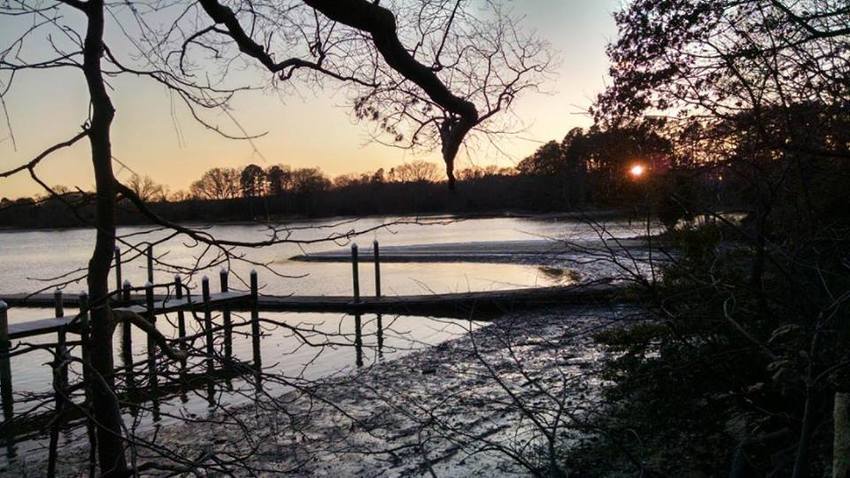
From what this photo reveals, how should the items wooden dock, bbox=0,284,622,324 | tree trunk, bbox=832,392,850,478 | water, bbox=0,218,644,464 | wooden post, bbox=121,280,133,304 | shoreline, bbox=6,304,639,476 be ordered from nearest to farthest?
tree trunk, bbox=832,392,850,478
wooden post, bbox=121,280,133,304
water, bbox=0,218,644,464
shoreline, bbox=6,304,639,476
wooden dock, bbox=0,284,622,324

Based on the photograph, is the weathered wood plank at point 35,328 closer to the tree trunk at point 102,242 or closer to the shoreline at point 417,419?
the shoreline at point 417,419

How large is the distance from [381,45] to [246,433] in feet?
5.70

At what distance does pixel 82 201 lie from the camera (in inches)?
93.6

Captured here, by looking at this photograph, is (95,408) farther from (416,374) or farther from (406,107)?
(416,374)

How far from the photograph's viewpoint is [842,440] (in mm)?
1847

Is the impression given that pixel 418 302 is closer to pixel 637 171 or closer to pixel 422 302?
pixel 422 302

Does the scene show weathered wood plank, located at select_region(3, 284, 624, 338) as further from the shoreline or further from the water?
the shoreline

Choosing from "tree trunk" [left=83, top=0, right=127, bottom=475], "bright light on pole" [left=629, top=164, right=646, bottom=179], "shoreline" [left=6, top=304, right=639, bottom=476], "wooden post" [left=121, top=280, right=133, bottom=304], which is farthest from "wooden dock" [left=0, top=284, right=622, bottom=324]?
"tree trunk" [left=83, top=0, right=127, bottom=475]

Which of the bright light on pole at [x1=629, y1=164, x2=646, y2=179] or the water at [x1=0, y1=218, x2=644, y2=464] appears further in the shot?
the bright light on pole at [x1=629, y1=164, x2=646, y2=179]

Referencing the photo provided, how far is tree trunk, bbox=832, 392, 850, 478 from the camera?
5.93ft

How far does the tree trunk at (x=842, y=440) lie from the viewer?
181 centimetres

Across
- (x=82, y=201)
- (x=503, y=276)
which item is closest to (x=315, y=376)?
(x=82, y=201)

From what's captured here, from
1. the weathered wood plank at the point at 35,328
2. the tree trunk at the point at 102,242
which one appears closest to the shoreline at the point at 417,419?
the tree trunk at the point at 102,242

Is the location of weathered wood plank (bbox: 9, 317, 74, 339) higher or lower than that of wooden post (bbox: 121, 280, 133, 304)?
lower
